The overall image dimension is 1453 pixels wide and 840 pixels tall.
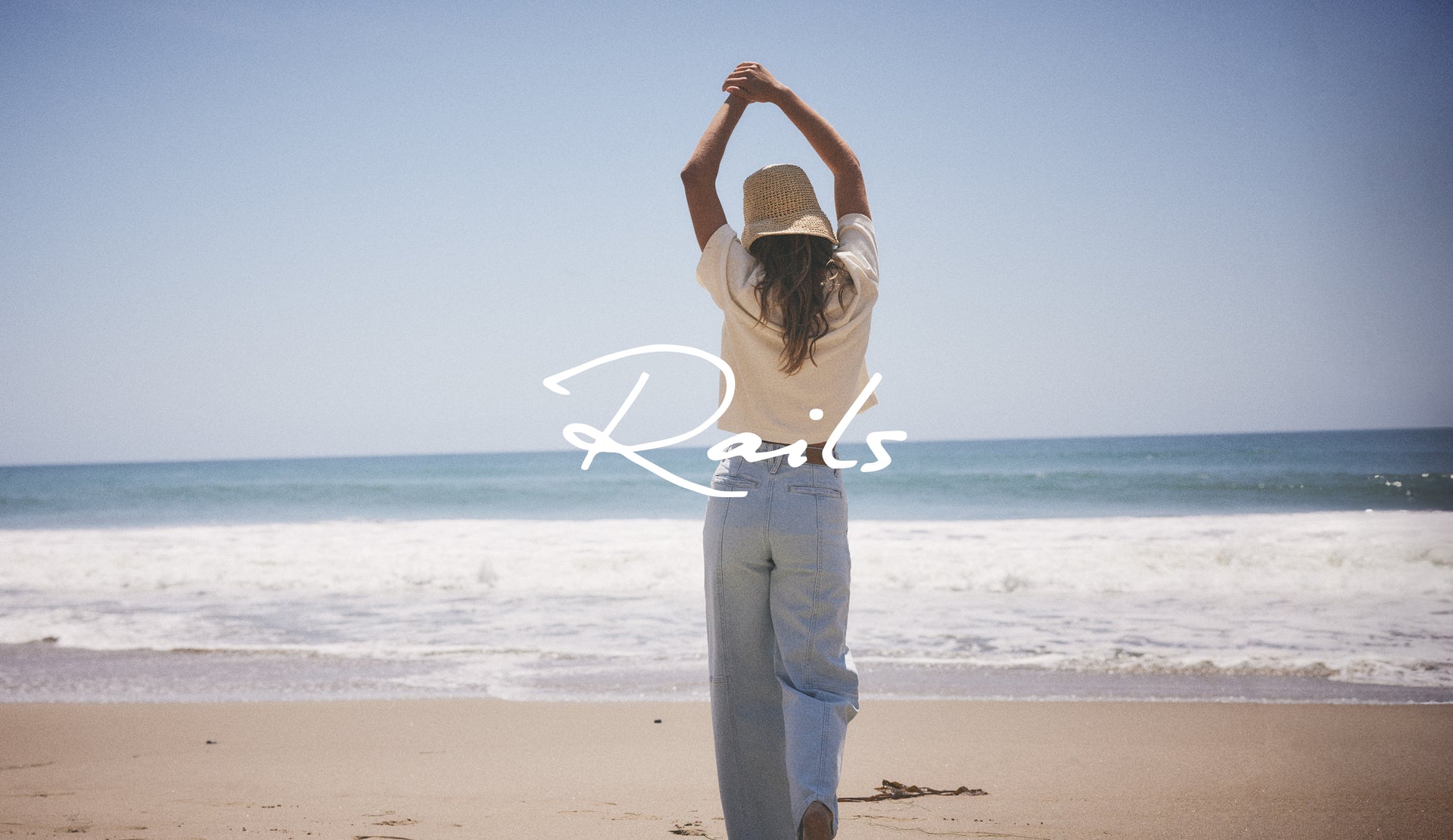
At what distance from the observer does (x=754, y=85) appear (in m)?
1.99

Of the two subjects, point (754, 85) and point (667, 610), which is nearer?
point (754, 85)

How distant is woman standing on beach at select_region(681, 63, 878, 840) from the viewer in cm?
176

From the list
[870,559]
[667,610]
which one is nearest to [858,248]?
[667,610]

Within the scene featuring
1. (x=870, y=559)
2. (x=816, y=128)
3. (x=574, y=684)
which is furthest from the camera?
(x=870, y=559)

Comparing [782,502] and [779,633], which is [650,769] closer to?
[779,633]

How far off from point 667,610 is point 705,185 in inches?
216

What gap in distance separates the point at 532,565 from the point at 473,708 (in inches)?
228

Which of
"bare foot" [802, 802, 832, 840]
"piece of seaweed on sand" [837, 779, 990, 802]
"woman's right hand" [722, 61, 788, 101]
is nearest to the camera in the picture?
"bare foot" [802, 802, 832, 840]

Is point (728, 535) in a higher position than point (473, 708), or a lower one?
higher

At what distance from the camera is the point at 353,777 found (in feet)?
11.0

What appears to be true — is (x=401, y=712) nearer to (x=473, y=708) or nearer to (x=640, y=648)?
(x=473, y=708)

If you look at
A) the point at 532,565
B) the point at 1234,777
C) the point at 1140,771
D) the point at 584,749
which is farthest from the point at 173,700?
the point at 532,565

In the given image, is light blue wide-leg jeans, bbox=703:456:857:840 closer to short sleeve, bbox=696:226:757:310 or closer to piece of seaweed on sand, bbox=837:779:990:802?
short sleeve, bbox=696:226:757:310

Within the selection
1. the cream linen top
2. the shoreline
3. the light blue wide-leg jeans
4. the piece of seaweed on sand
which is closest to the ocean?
the shoreline
